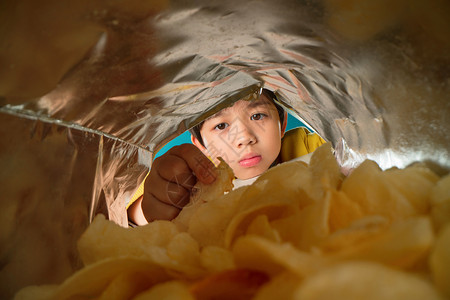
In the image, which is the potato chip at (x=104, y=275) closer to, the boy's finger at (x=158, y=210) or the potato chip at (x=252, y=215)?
the potato chip at (x=252, y=215)

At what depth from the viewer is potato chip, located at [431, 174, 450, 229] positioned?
30 cm

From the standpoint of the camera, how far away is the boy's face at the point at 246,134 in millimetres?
1182

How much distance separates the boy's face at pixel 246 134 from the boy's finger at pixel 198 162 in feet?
0.80

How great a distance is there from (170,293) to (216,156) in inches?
38.9

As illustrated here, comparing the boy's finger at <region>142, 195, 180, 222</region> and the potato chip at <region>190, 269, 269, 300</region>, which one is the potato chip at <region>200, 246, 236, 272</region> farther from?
the boy's finger at <region>142, 195, 180, 222</region>

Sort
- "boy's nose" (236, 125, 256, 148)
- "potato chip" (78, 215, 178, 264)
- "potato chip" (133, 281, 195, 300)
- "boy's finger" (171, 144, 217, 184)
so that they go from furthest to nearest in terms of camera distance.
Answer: "boy's nose" (236, 125, 256, 148), "boy's finger" (171, 144, 217, 184), "potato chip" (78, 215, 178, 264), "potato chip" (133, 281, 195, 300)

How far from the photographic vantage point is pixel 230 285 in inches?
12.4

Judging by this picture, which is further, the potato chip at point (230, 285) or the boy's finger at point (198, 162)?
the boy's finger at point (198, 162)

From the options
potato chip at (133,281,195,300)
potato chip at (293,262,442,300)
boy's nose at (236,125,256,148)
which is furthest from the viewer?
boy's nose at (236,125,256,148)

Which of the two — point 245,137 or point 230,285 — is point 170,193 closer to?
point 245,137

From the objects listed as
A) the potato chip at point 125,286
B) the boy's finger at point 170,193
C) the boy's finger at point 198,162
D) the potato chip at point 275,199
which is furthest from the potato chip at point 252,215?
the boy's finger at point 170,193

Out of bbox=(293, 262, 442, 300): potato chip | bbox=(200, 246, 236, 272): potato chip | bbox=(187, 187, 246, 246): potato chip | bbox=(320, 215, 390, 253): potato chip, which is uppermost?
bbox=(293, 262, 442, 300): potato chip

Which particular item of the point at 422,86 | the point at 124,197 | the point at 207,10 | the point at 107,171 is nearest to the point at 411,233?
the point at 422,86

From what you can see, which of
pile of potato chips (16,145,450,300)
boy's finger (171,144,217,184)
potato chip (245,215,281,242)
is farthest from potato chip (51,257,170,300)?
boy's finger (171,144,217,184)
